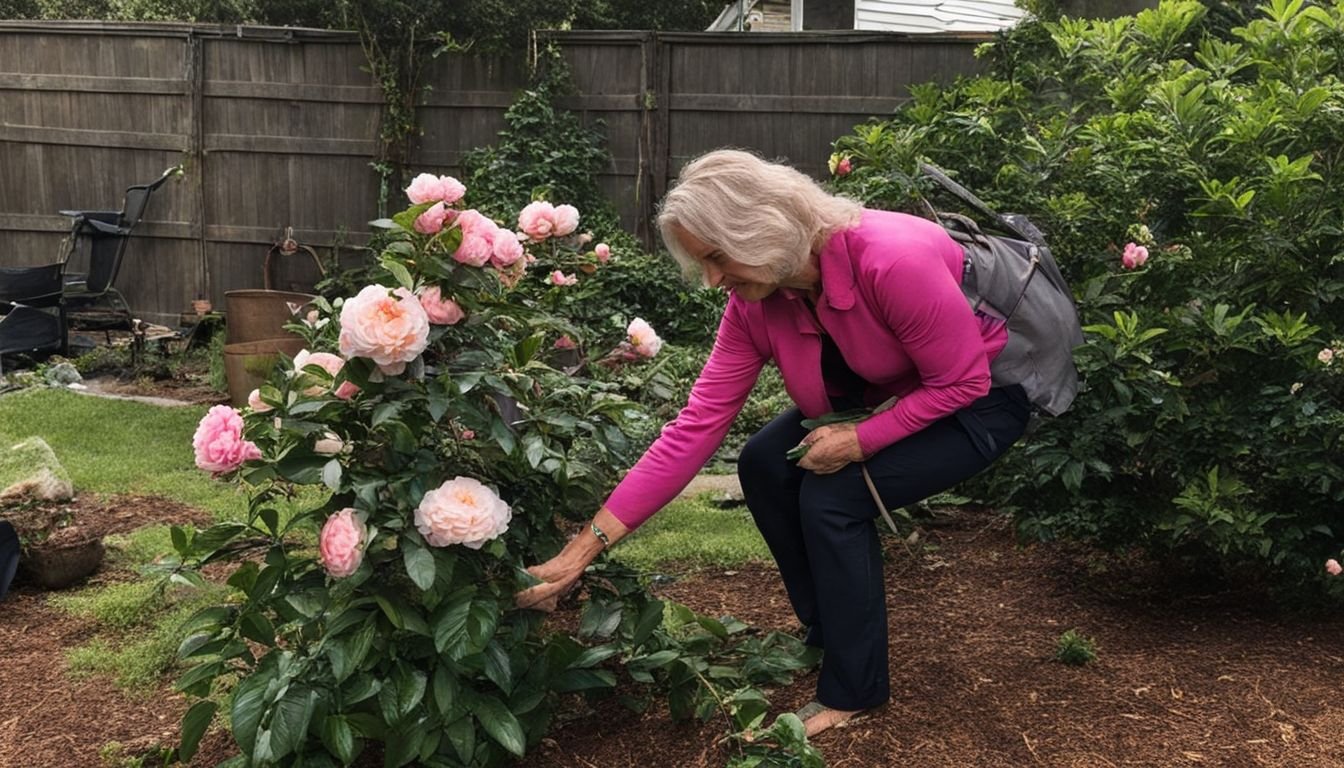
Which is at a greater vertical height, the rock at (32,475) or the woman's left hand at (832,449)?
the woman's left hand at (832,449)

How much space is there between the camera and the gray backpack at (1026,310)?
2621 millimetres

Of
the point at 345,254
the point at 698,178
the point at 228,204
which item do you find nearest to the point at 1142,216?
the point at 698,178

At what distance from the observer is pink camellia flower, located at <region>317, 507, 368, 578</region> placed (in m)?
2.14

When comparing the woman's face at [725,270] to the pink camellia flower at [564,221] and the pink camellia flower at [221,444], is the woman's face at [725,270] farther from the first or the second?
the pink camellia flower at [221,444]

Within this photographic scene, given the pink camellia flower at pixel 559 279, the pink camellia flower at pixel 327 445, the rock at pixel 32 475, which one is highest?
the pink camellia flower at pixel 559 279

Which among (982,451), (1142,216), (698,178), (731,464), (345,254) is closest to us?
(698,178)

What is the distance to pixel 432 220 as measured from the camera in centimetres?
230

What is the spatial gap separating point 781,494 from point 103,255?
7.64 metres

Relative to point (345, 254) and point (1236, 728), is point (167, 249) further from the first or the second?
point (1236, 728)

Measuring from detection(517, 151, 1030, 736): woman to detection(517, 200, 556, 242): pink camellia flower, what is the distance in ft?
1.29

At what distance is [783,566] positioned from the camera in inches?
116

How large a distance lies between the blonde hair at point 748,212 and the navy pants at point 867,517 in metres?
0.49

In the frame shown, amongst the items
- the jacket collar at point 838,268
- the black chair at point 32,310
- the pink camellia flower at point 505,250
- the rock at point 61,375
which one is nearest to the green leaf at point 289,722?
the pink camellia flower at point 505,250

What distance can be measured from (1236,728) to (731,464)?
3418mm
